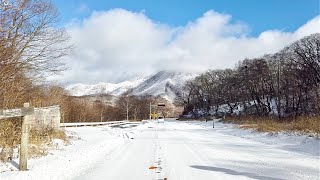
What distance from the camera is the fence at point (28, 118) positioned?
9031 mm

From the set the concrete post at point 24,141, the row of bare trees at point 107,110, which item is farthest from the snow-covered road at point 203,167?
the row of bare trees at point 107,110

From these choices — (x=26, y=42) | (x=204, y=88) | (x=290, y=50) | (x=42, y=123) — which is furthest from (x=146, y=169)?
(x=204, y=88)

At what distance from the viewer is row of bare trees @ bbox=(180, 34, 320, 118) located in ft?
187

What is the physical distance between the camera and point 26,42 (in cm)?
1320

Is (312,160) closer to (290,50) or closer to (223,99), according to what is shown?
(290,50)

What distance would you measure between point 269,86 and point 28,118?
73.3 meters

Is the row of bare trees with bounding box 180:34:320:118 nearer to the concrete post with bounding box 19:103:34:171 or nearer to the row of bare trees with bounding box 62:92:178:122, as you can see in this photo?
the row of bare trees with bounding box 62:92:178:122

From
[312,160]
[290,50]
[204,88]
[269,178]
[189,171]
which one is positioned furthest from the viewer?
[204,88]

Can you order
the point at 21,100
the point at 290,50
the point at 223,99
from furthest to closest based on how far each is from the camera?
the point at 223,99 < the point at 290,50 < the point at 21,100

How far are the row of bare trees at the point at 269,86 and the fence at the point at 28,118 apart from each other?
26206 millimetres

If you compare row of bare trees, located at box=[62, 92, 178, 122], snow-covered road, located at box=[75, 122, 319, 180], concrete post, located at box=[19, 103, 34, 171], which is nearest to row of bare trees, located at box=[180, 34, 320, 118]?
row of bare trees, located at box=[62, 92, 178, 122]

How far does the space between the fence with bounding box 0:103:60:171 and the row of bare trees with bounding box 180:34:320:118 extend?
1032 inches

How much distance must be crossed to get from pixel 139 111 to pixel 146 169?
12045cm

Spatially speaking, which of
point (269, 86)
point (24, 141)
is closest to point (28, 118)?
point (24, 141)
